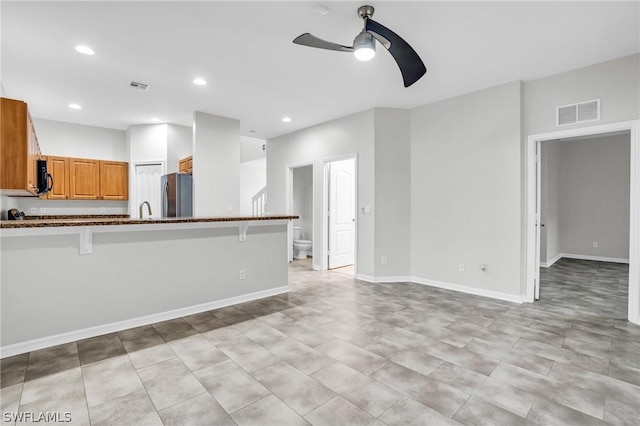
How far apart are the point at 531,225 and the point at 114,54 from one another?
5233 millimetres

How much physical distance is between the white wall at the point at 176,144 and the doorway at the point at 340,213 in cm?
281

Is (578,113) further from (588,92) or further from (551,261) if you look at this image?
(551,261)

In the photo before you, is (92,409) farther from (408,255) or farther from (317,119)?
(317,119)

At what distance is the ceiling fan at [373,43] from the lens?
219 cm

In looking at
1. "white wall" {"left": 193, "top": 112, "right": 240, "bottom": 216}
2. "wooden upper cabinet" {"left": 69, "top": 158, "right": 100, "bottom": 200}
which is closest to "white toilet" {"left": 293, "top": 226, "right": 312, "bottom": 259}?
"white wall" {"left": 193, "top": 112, "right": 240, "bottom": 216}

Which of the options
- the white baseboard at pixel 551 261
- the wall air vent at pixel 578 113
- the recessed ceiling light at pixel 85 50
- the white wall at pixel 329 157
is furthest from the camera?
the white baseboard at pixel 551 261

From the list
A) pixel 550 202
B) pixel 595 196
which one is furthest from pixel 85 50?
pixel 595 196

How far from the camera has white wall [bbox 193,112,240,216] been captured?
5.19 m

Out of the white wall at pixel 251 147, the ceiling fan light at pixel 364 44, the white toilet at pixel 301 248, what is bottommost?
the white toilet at pixel 301 248

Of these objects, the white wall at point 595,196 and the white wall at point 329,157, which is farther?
the white wall at point 595,196

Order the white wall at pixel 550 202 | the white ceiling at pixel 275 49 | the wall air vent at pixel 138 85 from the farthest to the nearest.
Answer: the white wall at pixel 550 202, the wall air vent at pixel 138 85, the white ceiling at pixel 275 49

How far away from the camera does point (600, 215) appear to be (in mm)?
6719

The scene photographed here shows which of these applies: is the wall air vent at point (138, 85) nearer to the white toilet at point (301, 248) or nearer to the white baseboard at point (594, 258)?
the white toilet at point (301, 248)

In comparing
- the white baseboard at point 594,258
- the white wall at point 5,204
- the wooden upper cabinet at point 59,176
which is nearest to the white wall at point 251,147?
the wooden upper cabinet at point 59,176
